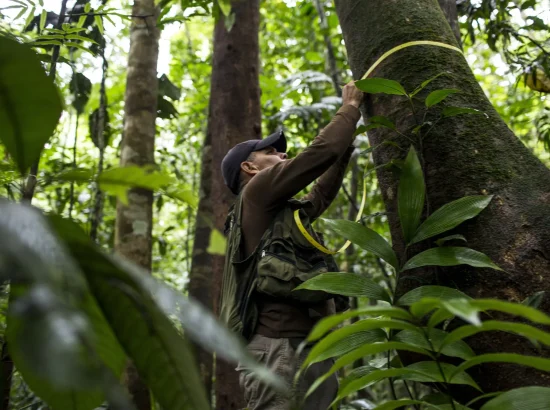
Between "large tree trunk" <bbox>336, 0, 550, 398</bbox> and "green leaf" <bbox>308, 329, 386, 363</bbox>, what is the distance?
0.30 m

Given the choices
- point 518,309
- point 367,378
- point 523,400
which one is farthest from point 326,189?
point 518,309

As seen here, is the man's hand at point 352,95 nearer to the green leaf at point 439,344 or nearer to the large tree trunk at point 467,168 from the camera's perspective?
the large tree trunk at point 467,168

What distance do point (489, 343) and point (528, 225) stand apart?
38 cm

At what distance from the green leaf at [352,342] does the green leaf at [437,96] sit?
2.50 ft

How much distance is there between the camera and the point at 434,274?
1918 mm

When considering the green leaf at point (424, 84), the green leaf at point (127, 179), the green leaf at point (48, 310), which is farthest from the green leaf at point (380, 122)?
the green leaf at point (48, 310)

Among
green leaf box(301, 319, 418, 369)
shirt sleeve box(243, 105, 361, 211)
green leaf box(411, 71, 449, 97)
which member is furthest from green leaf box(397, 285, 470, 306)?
shirt sleeve box(243, 105, 361, 211)

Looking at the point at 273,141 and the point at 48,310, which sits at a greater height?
the point at 273,141

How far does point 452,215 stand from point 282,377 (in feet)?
3.36

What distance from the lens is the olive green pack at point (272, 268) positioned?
7.91 ft

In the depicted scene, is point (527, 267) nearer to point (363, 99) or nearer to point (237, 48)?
point (363, 99)

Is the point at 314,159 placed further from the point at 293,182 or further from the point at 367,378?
the point at 367,378

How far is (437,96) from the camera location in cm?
189

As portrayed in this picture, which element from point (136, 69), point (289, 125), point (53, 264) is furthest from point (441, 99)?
point (289, 125)
